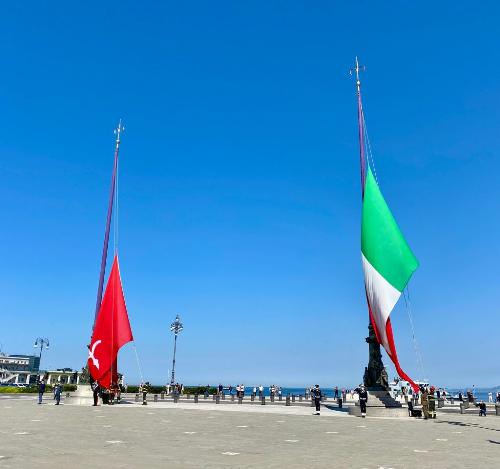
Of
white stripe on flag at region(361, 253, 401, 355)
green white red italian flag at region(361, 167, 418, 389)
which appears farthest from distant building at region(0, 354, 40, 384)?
Result: white stripe on flag at region(361, 253, 401, 355)

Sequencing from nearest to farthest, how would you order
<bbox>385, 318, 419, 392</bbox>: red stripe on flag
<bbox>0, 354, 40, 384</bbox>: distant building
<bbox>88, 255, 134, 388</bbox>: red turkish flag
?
1. <bbox>385, 318, 419, 392</bbox>: red stripe on flag
2. <bbox>88, 255, 134, 388</bbox>: red turkish flag
3. <bbox>0, 354, 40, 384</bbox>: distant building

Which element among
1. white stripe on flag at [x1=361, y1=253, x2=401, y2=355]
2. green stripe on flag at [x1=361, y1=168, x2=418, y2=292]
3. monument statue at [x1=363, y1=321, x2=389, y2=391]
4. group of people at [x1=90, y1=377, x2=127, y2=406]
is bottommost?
group of people at [x1=90, y1=377, x2=127, y2=406]

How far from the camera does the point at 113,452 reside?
1279 cm

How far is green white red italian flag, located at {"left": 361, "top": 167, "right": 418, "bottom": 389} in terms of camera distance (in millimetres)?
26452

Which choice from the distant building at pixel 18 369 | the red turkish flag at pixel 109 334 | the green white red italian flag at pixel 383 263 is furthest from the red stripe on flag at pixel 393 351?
the distant building at pixel 18 369

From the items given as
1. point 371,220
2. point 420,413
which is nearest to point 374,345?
point 420,413

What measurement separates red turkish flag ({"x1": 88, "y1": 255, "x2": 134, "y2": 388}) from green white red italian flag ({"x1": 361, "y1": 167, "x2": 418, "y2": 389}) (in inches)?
709

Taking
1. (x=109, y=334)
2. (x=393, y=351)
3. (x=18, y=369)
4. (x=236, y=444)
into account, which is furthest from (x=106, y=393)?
(x=18, y=369)

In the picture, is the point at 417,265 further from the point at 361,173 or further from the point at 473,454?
the point at 473,454

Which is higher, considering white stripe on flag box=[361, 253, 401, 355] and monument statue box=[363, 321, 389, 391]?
white stripe on flag box=[361, 253, 401, 355]

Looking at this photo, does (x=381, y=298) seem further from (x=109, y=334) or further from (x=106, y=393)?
(x=106, y=393)

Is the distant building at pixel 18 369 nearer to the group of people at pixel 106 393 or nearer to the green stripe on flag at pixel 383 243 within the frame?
the group of people at pixel 106 393

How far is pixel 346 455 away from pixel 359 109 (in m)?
25.8

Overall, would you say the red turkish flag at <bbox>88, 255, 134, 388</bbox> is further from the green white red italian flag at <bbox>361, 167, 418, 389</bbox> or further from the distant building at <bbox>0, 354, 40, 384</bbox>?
the distant building at <bbox>0, 354, 40, 384</bbox>
